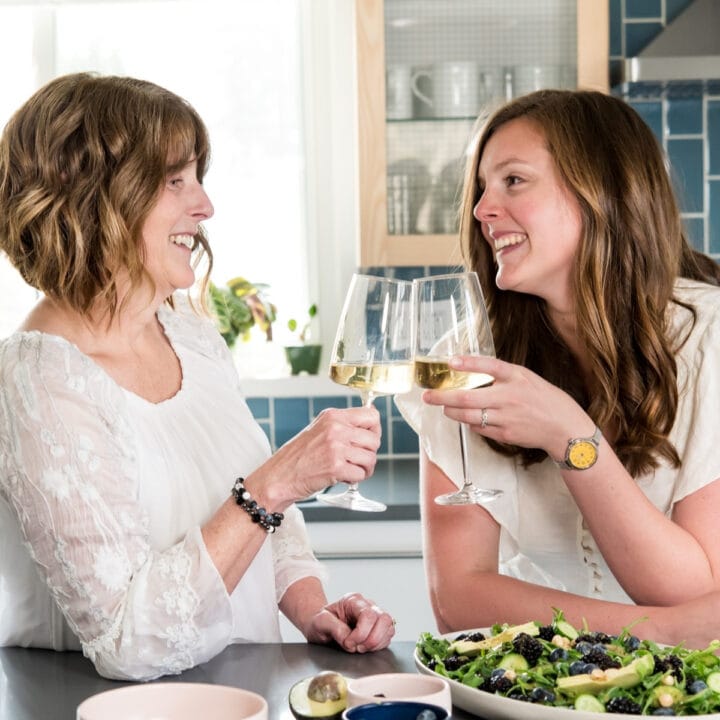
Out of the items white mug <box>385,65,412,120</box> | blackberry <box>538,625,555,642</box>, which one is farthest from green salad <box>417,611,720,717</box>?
white mug <box>385,65,412,120</box>

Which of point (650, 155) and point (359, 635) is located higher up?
point (650, 155)

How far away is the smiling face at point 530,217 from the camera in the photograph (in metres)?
1.88

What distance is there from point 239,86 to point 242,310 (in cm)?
76

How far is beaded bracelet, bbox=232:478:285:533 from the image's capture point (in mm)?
1564

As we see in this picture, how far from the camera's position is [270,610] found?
1854 mm

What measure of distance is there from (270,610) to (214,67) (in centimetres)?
245

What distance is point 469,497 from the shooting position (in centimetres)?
162

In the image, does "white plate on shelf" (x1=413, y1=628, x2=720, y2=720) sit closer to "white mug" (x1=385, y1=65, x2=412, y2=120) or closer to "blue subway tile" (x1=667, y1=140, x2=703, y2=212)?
"white mug" (x1=385, y1=65, x2=412, y2=120)

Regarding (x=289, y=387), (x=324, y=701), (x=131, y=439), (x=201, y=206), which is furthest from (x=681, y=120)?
(x=324, y=701)

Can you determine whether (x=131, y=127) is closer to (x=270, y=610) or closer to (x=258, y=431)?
(x=258, y=431)

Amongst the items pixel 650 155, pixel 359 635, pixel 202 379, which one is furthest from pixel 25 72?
pixel 359 635

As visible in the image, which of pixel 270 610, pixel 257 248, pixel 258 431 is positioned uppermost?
pixel 257 248

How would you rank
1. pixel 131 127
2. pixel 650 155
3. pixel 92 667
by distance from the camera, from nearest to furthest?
pixel 92 667, pixel 131 127, pixel 650 155

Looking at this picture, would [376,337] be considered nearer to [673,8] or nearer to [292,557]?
[292,557]
